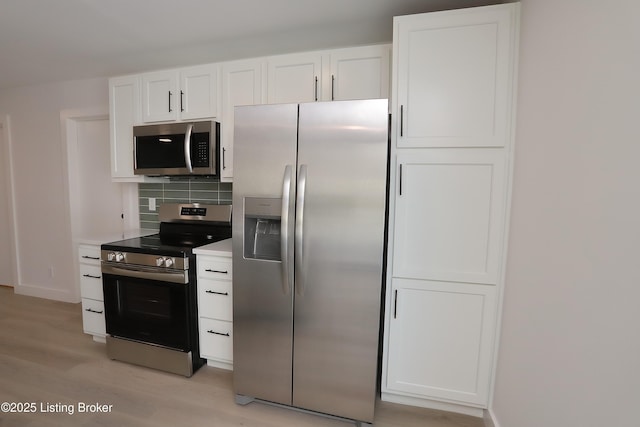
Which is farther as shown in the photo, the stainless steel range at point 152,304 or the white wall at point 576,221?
the stainless steel range at point 152,304

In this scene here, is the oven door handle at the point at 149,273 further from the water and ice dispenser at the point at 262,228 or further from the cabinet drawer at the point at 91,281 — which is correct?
the water and ice dispenser at the point at 262,228

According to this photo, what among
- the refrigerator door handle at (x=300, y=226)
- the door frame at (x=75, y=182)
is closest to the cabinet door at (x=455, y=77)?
the refrigerator door handle at (x=300, y=226)

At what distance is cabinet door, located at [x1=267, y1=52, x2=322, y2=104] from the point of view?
2.09 m

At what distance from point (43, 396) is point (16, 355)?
81cm

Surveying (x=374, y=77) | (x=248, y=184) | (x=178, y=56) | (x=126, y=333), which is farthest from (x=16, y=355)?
(x=374, y=77)

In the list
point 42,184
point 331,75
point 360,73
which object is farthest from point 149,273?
point 42,184

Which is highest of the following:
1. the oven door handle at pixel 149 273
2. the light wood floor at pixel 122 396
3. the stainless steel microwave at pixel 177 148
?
the stainless steel microwave at pixel 177 148

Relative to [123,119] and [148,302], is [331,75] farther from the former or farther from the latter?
[148,302]

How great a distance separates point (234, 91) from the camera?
2.29 meters

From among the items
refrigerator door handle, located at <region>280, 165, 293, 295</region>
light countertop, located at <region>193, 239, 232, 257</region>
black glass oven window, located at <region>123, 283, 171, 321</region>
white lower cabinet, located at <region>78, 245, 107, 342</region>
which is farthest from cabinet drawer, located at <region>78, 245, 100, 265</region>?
refrigerator door handle, located at <region>280, 165, 293, 295</region>

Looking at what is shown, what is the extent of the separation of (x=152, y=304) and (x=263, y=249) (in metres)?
1.08

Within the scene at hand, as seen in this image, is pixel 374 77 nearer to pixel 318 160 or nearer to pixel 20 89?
pixel 318 160

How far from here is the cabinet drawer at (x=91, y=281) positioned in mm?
2475

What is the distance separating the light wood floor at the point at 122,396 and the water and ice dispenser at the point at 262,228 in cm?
100
